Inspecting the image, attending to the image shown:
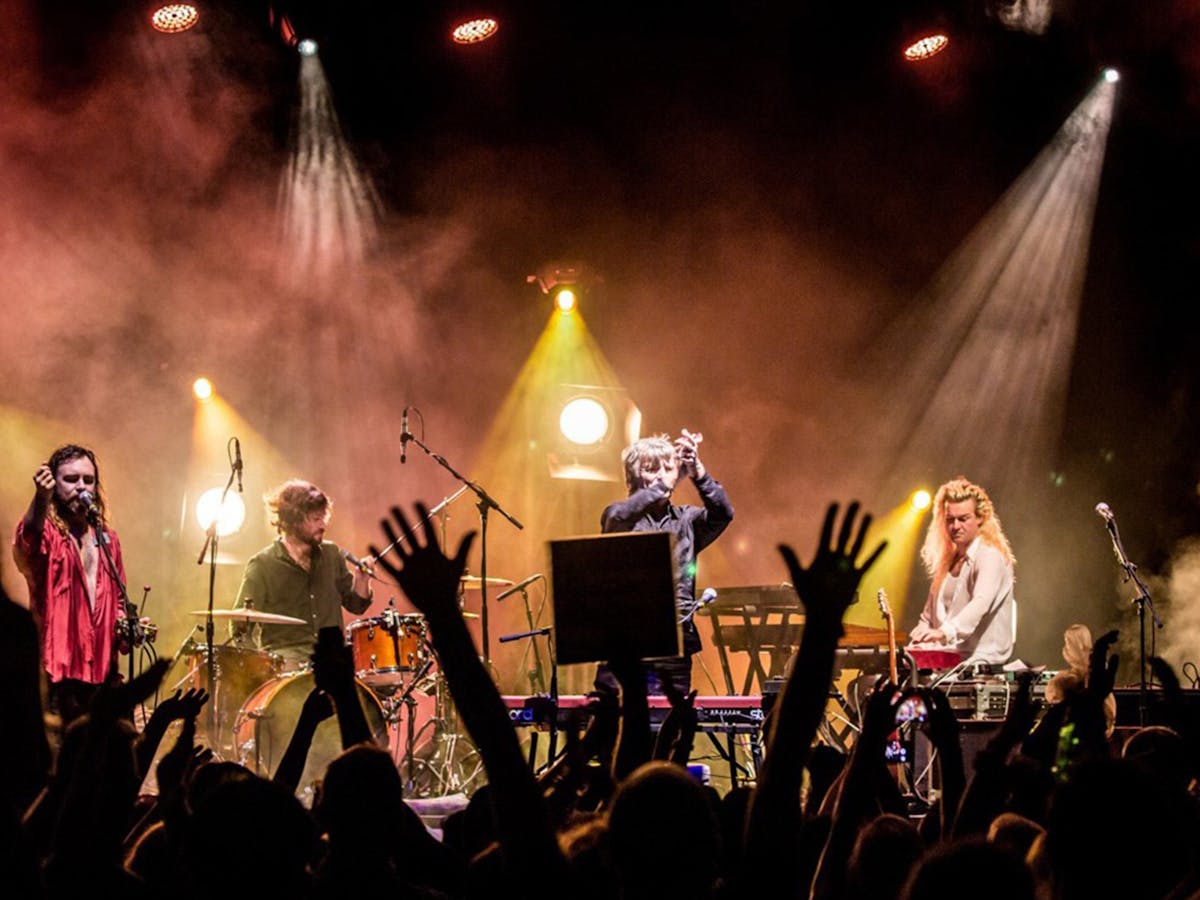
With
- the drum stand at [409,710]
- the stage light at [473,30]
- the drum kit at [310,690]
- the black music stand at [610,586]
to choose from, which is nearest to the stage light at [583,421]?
the drum kit at [310,690]

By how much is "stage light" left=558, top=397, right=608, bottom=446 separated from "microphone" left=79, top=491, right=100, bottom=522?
5.98 meters

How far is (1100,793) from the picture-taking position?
1.93 meters

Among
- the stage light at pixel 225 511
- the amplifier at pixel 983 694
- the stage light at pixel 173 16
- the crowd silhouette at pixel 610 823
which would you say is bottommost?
the amplifier at pixel 983 694

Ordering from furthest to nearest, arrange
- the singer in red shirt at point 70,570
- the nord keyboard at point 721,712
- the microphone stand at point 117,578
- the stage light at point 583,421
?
the stage light at point 583,421
the microphone stand at point 117,578
the singer in red shirt at point 70,570
the nord keyboard at point 721,712

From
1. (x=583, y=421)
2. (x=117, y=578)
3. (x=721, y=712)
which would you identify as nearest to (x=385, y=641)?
(x=117, y=578)

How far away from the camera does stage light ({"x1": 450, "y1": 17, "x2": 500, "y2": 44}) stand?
973cm

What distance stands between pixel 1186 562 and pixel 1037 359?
99.5 inches

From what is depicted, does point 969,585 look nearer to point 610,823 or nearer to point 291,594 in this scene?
point 291,594

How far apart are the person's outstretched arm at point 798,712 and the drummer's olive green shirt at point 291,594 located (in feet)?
22.9

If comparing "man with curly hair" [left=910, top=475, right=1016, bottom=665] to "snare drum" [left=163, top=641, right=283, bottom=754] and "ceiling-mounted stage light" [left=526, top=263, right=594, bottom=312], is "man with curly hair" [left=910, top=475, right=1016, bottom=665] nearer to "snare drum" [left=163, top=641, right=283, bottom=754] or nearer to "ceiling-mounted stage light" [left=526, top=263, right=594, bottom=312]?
"snare drum" [left=163, top=641, right=283, bottom=754]

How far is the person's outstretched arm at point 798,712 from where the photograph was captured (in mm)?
2012

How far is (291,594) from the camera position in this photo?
28.9 ft

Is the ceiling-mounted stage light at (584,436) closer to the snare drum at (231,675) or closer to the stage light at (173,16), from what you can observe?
the snare drum at (231,675)

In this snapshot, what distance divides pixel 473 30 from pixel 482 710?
8684 millimetres
